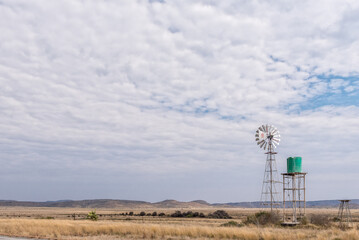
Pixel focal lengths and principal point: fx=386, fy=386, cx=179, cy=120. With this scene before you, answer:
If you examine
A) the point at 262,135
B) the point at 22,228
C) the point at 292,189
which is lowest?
the point at 22,228

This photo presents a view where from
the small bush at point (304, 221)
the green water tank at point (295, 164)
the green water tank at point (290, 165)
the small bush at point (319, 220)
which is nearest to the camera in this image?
the small bush at point (319, 220)

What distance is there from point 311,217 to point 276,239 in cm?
1713

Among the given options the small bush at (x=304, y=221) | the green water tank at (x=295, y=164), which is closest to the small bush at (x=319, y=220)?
the small bush at (x=304, y=221)

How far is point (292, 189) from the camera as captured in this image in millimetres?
34250

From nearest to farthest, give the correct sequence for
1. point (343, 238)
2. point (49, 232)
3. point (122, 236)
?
point (343, 238) → point (122, 236) → point (49, 232)

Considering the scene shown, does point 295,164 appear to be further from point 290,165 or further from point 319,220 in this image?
point 319,220

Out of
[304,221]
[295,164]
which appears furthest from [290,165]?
[304,221]

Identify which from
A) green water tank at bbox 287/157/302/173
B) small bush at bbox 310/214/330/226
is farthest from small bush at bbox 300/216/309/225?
green water tank at bbox 287/157/302/173

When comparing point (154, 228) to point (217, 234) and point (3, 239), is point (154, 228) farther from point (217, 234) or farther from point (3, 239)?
point (3, 239)

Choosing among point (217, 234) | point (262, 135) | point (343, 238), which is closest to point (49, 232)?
point (217, 234)

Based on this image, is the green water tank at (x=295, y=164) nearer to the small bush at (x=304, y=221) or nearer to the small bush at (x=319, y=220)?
the small bush at (x=304, y=221)

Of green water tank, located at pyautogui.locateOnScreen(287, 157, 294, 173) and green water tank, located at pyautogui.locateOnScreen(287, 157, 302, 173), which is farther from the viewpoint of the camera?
green water tank, located at pyautogui.locateOnScreen(287, 157, 294, 173)

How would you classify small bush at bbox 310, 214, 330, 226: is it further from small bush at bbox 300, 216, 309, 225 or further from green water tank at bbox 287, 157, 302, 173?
green water tank at bbox 287, 157, 302, 173

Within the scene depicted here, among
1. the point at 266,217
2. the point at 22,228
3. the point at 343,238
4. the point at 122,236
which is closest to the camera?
the point at 343,238
